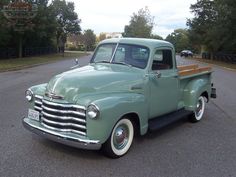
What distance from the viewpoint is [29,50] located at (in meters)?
47.2

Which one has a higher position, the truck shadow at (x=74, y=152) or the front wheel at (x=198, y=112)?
the front wheel at (x=198, y=112)

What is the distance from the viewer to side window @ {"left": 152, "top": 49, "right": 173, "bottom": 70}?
6.63m

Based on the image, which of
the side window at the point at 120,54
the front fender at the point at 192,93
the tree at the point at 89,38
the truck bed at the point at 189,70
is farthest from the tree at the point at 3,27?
the tree at the point at 89,38

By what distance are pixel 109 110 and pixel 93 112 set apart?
10.3 inches

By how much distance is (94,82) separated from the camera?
18.2 ft

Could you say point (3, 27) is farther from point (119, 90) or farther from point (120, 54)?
point (119, 90)

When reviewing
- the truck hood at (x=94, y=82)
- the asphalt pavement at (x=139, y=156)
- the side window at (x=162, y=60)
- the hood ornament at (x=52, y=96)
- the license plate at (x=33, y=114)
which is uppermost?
the side window at (x=162, y=60)

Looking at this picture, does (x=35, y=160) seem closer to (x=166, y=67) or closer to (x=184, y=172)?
(x=184, y=172)

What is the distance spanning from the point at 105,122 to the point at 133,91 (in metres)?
1.04

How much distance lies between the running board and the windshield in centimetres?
106

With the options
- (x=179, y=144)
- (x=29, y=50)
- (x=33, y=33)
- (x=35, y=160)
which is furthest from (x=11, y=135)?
(x=29, y=50)

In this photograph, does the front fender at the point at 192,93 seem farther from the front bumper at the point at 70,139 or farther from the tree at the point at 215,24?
the tree at the point at 215,24

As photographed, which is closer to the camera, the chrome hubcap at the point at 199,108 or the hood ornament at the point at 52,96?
the hood ornament at the point at 52,96

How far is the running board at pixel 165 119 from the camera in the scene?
6298 millimetres
